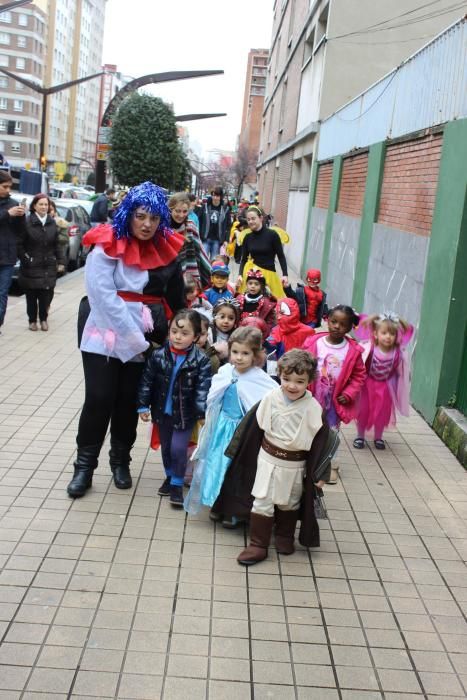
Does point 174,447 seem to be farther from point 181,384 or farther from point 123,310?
point 123,310

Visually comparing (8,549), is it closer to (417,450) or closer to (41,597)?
(41,597)

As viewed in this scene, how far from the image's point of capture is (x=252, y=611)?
4332 millimetres

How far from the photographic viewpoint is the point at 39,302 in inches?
454

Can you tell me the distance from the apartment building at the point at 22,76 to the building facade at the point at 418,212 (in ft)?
265

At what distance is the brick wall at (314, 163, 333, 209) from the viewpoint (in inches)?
752

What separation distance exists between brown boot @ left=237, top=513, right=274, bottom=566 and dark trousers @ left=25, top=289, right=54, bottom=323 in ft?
23.9

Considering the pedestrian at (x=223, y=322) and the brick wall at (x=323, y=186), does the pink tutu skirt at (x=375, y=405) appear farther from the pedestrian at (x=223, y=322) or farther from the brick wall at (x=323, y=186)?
the brick wall at (x=323, y=186)

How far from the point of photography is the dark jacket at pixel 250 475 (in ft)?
16.0

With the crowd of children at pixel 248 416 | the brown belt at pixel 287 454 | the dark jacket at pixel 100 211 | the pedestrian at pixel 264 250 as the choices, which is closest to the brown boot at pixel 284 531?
the crowd of children at pixel 248 416

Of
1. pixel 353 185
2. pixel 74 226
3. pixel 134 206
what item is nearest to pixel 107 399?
pixel 134 206

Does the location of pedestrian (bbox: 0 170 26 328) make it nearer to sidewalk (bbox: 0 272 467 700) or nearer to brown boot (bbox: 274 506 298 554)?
sidewalk (bbox: 0 272 467 700)

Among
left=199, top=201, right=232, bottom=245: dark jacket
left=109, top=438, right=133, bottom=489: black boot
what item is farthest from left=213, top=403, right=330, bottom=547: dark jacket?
left=199, top=201, right=232, bottom=245: dark jacket

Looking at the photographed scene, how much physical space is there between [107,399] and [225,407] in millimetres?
828

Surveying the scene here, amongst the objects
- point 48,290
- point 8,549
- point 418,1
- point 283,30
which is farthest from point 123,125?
point 8,549
